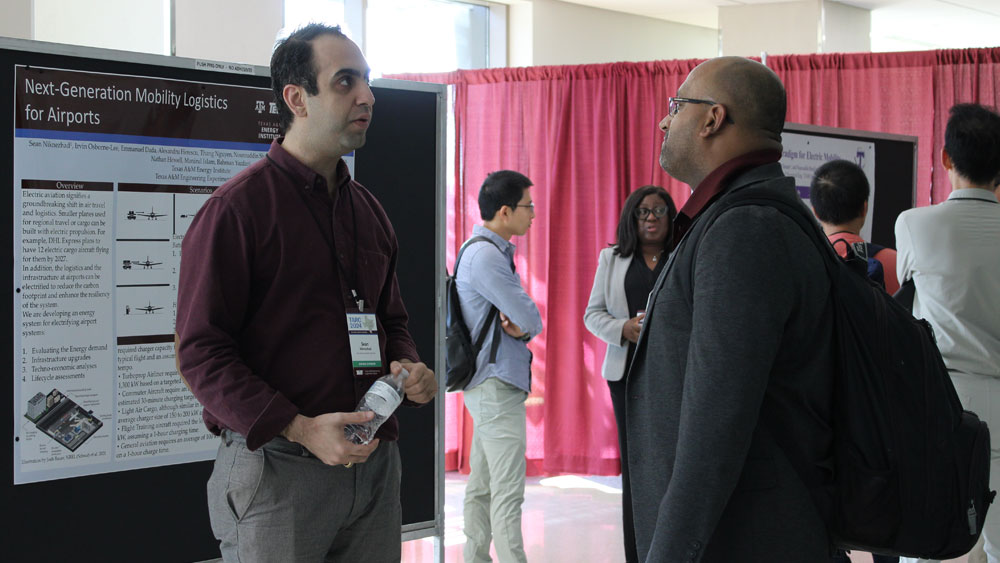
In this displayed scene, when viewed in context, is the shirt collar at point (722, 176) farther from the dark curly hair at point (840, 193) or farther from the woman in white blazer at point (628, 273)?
the woman in white blazer at point (628, 273)

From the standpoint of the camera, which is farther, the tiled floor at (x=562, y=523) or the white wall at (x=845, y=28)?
the white wall at (x=845, y=28)

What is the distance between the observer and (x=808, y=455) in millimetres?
1330

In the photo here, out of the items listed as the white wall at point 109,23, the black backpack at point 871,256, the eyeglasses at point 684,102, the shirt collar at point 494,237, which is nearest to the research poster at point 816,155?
the black backpack at point 871,256

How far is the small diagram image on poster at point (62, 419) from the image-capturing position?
1941 millimetres

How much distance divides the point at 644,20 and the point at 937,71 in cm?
235

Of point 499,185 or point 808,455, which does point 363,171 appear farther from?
point 808,455

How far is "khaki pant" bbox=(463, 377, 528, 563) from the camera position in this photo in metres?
3.15

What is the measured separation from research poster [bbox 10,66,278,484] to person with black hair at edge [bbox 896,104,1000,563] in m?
2.05

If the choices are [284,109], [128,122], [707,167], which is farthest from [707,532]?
[128,122]

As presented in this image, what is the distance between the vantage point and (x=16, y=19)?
3.59m

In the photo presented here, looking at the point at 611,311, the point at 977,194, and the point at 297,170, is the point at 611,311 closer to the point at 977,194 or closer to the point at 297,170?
the point at 977,194

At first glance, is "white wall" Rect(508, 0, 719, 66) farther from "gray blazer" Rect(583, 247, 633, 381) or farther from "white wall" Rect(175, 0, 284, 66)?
"gray blazer" Rect(583, 247, 633, 381)

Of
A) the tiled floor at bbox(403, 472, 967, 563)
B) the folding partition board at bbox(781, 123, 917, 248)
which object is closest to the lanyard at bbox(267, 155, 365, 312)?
the tiled floor at bbox(403, 472, 967, 563)

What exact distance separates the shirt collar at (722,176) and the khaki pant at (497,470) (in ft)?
5.99
